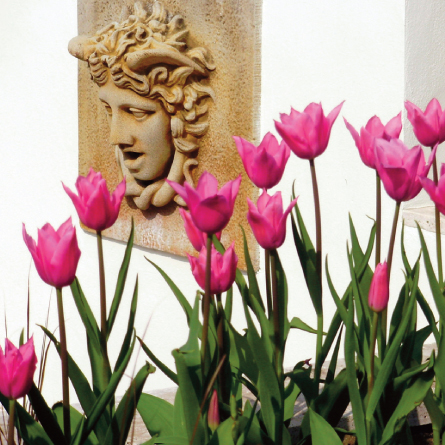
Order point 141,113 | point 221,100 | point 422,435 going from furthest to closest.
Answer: point 141,113 < point 221,100 < point 422,435

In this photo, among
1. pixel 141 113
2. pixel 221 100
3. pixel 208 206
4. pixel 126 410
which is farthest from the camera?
pixel 141 113

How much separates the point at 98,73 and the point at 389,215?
1142 millimetres

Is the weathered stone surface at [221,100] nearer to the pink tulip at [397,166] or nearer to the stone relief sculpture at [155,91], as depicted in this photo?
the stone relief sculpture at [155,91]

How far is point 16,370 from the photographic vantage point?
1.91 ft

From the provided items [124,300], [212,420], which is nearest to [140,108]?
[124,300]

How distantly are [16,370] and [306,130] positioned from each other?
387mm

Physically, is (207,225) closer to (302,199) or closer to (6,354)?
(6,354)

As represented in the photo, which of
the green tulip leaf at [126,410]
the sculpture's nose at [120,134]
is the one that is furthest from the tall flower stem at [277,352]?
the sculpture's nose at [120,134]

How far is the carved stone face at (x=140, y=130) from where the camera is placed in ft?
7.17


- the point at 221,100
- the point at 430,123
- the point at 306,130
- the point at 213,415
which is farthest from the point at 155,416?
the point at 221,100

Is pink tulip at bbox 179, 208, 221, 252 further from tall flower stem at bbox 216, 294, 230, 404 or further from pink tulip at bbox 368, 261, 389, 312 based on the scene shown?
pink tulip at bbox 368, 261, 389, 312

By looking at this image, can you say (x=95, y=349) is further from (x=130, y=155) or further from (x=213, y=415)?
(x=130, y=155)

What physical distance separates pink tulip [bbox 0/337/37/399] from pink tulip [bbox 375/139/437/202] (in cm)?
37

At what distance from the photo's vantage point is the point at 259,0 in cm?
193
